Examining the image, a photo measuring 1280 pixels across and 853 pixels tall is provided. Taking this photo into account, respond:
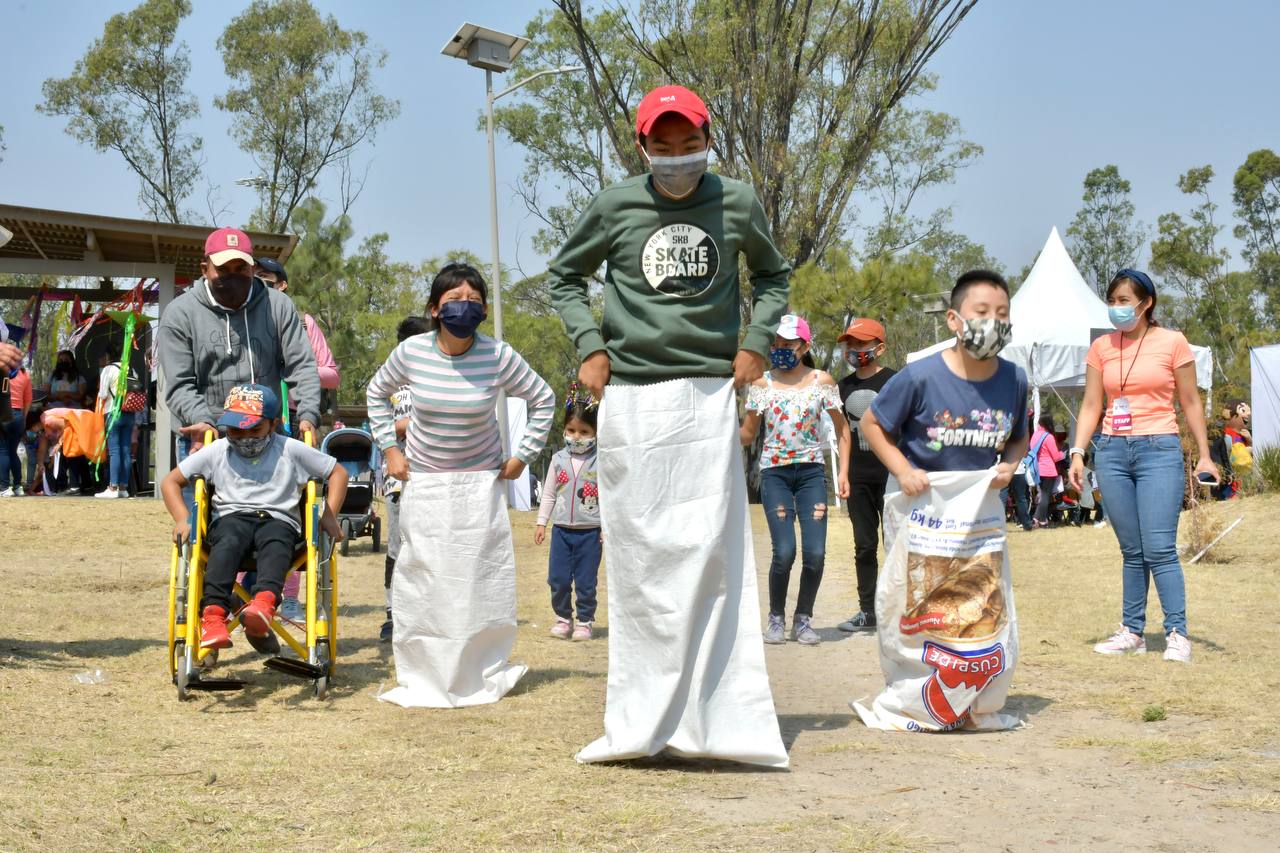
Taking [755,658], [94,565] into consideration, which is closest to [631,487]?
[755,658]

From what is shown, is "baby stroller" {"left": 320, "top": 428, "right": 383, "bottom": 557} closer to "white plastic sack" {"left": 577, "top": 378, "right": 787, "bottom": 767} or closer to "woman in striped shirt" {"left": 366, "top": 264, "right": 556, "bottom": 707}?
"woman in striped shirt" {"left": 366, "top": 264, "right": 556, "bottom": 707}

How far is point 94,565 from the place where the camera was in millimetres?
11031

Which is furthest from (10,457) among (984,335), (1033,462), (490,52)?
(984,335)

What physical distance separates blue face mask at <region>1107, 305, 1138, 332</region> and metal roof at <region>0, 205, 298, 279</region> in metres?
13.2

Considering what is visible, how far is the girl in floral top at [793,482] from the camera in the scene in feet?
24.0

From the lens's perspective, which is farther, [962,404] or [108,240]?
[108,240]

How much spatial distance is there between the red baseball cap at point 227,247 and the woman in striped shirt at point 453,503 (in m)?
0.92

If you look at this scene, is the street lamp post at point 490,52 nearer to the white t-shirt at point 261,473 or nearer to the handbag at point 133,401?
the handbag at point 133,401

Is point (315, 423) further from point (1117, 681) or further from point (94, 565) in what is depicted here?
point (94, 565)

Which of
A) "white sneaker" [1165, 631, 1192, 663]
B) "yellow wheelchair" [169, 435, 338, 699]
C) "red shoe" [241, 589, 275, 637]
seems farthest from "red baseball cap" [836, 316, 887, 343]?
"red shoe" [241, 589, 275, 637]

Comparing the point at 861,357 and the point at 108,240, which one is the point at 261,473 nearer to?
the point at 861,357

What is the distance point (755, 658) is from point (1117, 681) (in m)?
2.41

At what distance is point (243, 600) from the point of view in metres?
5.75

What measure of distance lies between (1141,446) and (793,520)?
1916mm
